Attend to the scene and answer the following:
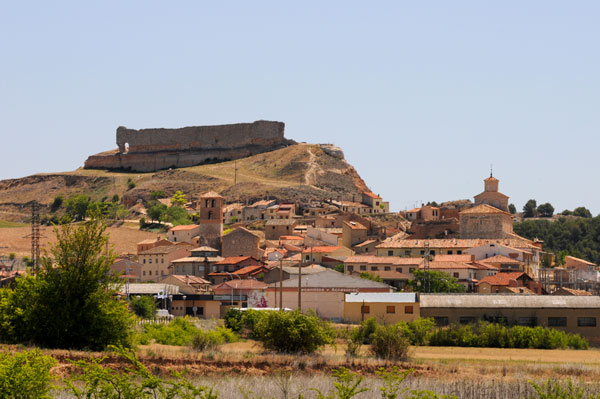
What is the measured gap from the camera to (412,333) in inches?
1569

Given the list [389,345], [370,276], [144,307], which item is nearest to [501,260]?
[370,276]

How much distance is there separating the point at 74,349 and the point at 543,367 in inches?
560

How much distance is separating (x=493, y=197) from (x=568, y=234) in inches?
1195

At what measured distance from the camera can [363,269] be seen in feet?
216

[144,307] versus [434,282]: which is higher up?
[434,282]

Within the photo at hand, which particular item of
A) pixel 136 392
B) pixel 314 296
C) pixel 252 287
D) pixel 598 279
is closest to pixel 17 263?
pixel 252 287

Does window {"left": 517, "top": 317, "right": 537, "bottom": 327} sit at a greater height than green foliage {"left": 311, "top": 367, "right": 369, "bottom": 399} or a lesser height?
greater

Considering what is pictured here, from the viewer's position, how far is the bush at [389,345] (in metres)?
33.5

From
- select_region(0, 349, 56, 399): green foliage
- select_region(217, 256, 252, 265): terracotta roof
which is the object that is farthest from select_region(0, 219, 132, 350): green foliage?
select_region(217, 256, 252, 265): terracotta roof

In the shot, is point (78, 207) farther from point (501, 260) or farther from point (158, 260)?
point (501, 260)

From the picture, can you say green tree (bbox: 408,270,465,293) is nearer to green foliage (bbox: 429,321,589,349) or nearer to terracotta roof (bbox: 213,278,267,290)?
terracotta roof (bbox: 213,278,267,290)

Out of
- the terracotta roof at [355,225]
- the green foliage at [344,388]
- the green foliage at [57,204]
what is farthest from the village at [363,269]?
the green foliage at [57,204]

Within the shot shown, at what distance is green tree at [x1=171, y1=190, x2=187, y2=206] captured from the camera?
387ft

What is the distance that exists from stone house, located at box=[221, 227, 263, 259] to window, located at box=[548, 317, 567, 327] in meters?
33.6
